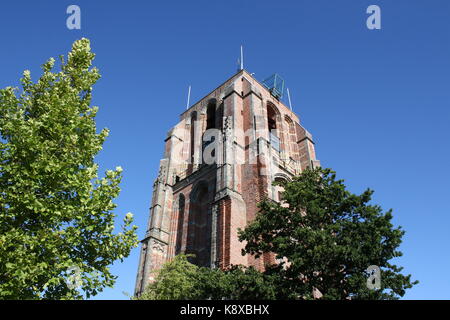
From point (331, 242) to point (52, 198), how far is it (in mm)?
8527

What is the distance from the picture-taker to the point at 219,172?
2519cm

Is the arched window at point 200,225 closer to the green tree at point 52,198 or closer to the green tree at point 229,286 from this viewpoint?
the green tree at point 229,286

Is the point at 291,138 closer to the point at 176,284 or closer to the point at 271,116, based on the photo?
the point at 271,116

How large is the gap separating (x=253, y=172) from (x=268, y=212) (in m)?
9.62

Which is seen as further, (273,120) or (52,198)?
(273,120)

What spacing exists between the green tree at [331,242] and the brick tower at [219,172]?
6.36 m

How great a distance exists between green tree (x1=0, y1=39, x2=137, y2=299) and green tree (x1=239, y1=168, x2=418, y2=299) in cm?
552

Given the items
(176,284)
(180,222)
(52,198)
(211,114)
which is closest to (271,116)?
(211,114)

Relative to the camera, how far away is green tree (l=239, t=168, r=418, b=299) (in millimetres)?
12227

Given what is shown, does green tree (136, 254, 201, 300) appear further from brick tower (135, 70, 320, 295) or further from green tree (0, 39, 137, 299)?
green tree (0, 39, 137, 299)

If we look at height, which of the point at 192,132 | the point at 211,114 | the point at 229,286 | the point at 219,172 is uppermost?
the point at 211,114
